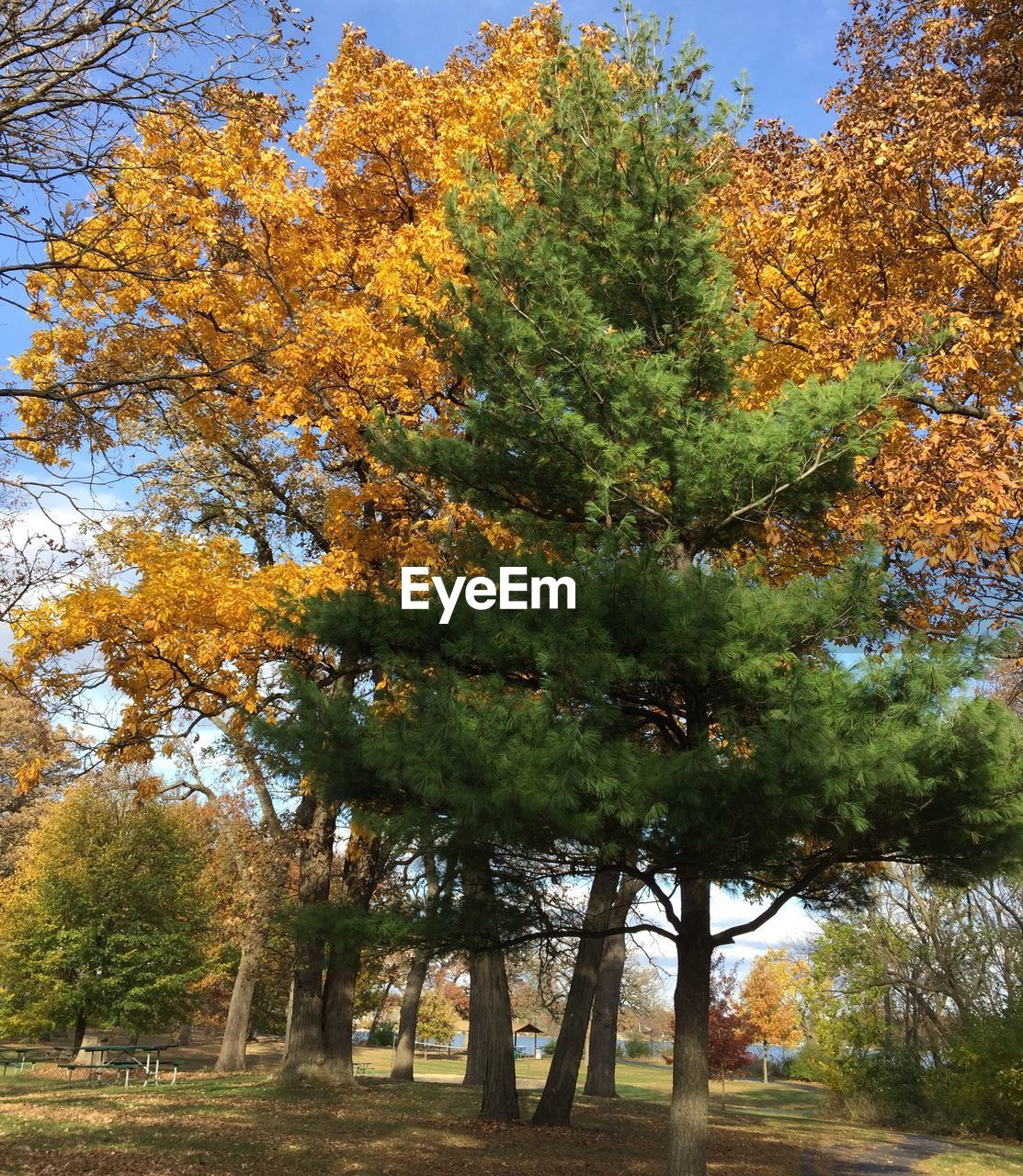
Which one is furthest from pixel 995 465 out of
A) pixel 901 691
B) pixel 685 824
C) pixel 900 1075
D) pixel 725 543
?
pixel 900 1075

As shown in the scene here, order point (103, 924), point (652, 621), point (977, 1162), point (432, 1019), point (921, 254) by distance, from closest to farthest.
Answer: point (652, 621), point (921, 254), point (977, 1162), point (103, 924), point (432, 1019)

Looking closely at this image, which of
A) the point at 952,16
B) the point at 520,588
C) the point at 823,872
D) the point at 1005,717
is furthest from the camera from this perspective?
the point at 952,16

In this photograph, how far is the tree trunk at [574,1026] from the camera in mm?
13219

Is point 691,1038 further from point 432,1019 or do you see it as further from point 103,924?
point 432,1019

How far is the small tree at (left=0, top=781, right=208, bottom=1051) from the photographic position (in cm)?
2222

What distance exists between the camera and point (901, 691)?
7.28 metres

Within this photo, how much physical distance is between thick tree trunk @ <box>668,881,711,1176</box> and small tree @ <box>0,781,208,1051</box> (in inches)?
708

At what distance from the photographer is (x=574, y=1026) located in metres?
13.5

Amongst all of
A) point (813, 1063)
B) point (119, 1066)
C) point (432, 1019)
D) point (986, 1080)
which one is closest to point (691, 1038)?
point (986, 1080)

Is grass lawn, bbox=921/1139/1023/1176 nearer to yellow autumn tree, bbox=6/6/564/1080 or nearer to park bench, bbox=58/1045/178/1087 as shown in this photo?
yellow autumn tree, bbox=6/6/564/1080

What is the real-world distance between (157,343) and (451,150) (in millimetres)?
4476

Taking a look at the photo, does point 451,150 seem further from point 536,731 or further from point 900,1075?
point 900,1075

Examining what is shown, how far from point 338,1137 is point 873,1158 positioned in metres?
8.56

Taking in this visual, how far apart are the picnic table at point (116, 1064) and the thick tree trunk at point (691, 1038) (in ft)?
45.7
